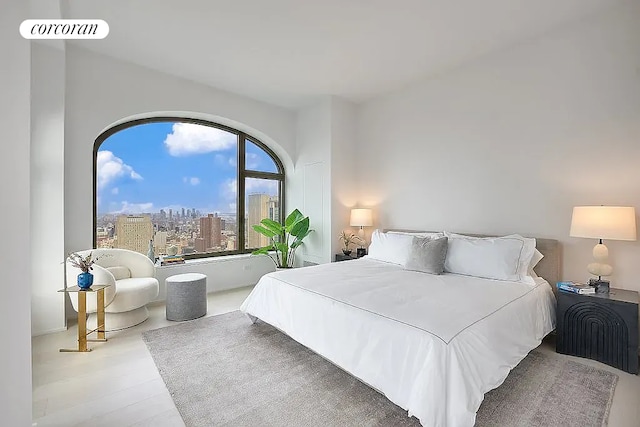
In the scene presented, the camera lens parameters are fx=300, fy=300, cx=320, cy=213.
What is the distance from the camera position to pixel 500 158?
3393 millimetres

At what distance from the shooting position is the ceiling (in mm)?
2641

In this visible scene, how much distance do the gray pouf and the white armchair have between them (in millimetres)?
188

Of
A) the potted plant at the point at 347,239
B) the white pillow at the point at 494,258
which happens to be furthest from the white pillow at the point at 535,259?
the potted plant at the point at 347,239

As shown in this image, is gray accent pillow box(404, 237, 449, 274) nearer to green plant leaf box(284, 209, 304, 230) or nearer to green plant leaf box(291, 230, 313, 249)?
green plant leaf box(291, 230, 313, 249)

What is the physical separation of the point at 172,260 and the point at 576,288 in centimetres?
468

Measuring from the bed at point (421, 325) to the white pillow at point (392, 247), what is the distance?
47cm

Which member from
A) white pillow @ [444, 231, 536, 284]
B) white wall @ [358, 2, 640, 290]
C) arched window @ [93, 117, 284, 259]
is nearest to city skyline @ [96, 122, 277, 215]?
arched window @ [93, 117, 284, 259]

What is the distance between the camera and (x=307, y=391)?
6.75ft

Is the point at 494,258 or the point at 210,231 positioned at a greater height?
the point at 210,231

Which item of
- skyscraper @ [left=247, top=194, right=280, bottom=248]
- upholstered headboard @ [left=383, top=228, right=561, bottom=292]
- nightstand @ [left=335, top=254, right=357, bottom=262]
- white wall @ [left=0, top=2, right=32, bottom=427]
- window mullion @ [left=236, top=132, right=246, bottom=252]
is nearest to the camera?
white wall @ [left=0, top=2, right=32, bottom=427]

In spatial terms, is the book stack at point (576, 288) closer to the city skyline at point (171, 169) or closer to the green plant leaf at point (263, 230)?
the green plant leaf at point (263, 230)

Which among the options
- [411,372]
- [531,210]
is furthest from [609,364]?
[411,372]

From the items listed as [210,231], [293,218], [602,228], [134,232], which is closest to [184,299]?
[134,232]

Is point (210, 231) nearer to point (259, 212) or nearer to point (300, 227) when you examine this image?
point (259, 212)
